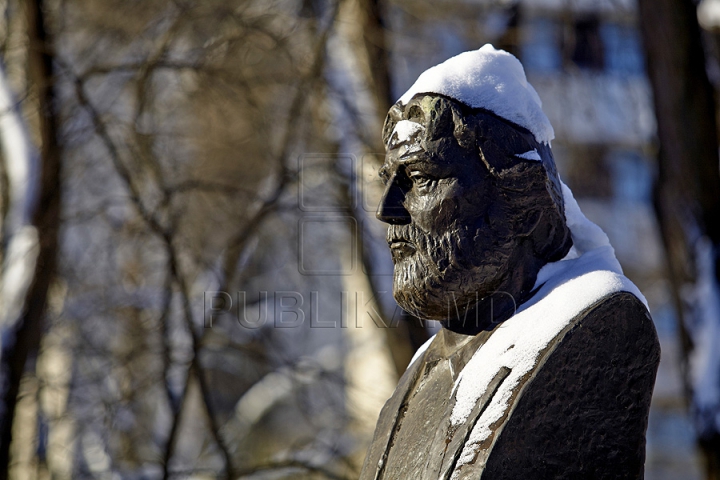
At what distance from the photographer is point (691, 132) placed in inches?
237

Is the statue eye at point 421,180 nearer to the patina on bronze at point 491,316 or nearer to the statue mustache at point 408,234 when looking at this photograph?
the patina on bronze at point 491,316


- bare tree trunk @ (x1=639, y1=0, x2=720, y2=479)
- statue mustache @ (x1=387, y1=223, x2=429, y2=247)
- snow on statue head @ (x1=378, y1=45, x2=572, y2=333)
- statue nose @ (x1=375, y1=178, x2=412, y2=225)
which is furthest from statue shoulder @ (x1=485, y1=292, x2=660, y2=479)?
bare tree trunk @ (x1=639, y1=0, x2=720, y2=479)

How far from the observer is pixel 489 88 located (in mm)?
2977

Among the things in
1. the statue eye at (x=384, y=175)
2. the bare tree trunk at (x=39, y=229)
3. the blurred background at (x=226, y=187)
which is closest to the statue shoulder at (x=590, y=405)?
the statue eye at (x=384, y=175)

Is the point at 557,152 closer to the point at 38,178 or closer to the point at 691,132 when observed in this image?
the point at 691,132

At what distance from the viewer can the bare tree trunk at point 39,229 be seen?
6.24 meters

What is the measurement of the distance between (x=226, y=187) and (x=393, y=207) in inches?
180

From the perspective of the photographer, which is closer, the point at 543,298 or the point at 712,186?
the point at 543,298

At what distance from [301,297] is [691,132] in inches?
166

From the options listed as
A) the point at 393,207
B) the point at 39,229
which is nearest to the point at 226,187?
the point at 39,229

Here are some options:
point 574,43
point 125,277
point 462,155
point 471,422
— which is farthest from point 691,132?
point 125,277

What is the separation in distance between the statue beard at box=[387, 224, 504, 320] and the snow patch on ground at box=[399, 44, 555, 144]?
0.44 metres

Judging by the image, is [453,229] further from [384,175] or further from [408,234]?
[384,175]

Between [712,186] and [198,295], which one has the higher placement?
[712,186]
